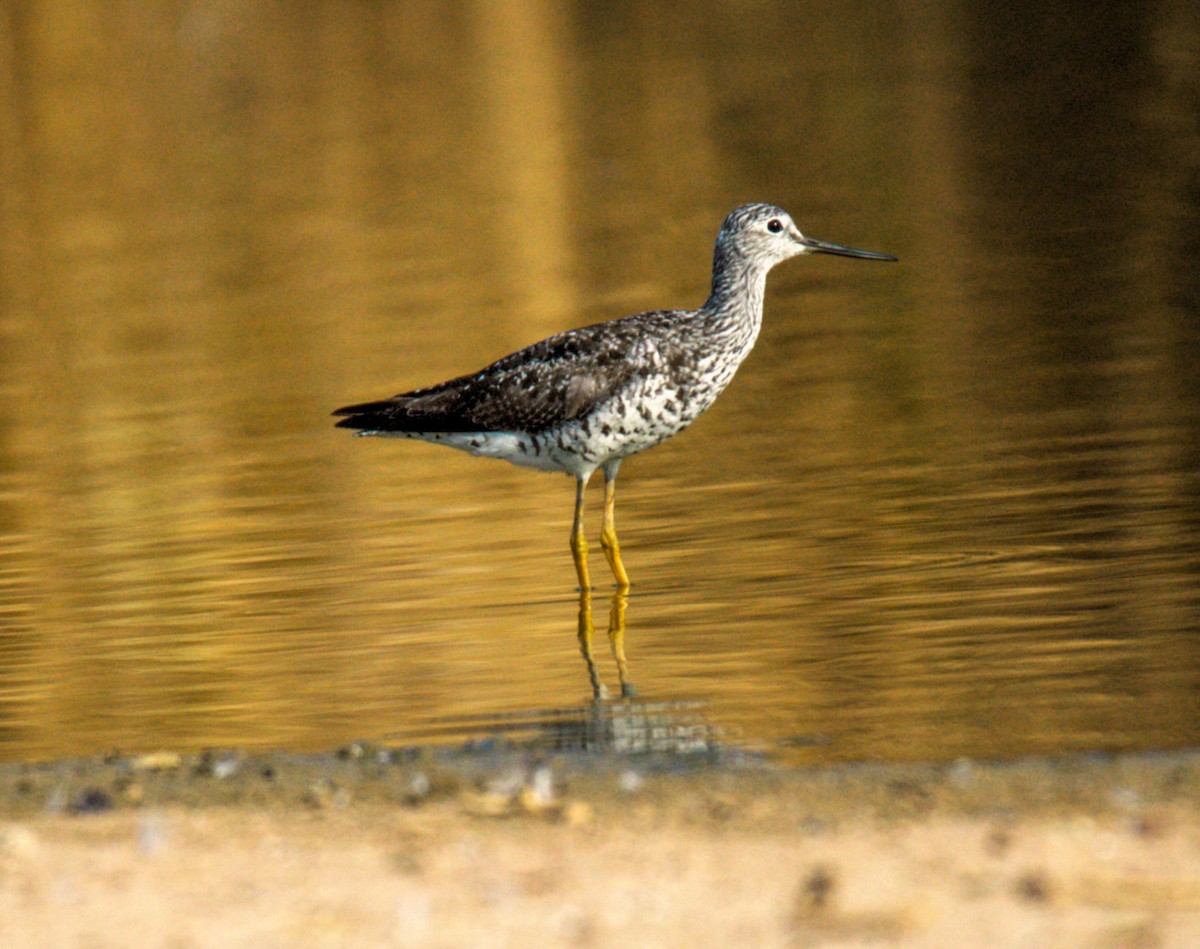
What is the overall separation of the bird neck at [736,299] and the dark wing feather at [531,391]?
1.33 ft

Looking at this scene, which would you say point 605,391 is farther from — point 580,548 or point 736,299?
point 736,299

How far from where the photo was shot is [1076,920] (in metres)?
5.67

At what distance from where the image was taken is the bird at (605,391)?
11.0 m

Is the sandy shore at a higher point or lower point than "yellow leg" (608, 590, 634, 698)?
lower

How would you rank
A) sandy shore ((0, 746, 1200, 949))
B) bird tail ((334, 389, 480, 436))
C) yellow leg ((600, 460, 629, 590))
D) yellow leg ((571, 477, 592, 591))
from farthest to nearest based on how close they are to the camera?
1. bird tail ((334, 389, 480, 436))
2. yellow leg ((571, 477, 592, 591))
3. yellow leg ((600, 460, 629, 590))
4. sandy shore ((0, 746, 1200, 949))

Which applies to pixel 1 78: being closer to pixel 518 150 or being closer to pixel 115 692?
pixel 518 150

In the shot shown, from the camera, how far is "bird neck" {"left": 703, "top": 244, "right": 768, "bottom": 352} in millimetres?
11492

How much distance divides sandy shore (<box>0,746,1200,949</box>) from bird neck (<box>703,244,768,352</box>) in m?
4.20

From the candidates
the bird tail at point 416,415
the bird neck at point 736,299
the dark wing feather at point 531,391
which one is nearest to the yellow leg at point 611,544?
the dark wing feather at point 531,391

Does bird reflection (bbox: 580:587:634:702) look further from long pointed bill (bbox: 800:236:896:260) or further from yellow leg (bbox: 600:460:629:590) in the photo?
long pointed bill (bbox: 800:236:896:260)

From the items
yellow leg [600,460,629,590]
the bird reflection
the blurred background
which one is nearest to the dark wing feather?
yellow leg [600,460,629,590]

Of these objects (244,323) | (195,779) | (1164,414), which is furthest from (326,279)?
(195,779)

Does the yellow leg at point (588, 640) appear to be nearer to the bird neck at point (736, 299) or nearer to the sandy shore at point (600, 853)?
the sandy shore at point (600, 853)

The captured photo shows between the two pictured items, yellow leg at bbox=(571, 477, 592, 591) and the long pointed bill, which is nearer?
yellow leg at bbox=(571, 477, 592, 591)
